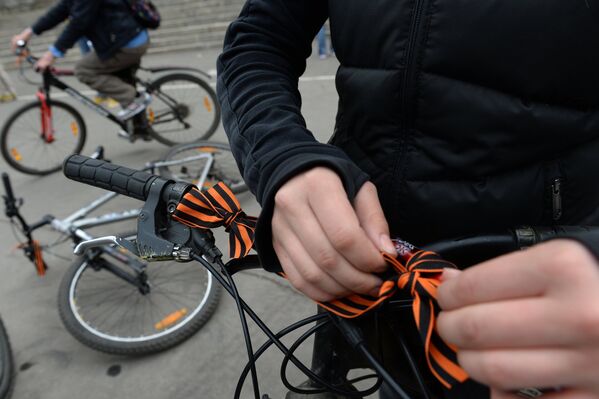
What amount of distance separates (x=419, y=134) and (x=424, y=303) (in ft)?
1.25

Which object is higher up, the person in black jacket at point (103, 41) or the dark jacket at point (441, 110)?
the dark jacket at point (441, 110)

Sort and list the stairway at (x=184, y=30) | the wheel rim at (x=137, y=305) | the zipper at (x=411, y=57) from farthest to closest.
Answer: the stairway at (x=184, y=30) < the wheel rim at (x=137, y=305) < the zipper at (x=411, y=57)

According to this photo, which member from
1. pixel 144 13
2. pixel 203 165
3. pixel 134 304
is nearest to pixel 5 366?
pixel 134 304

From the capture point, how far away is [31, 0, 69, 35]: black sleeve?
3532 mm

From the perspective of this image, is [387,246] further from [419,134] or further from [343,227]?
[419,134]

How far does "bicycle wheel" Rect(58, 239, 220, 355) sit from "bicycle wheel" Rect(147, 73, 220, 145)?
1989 millimetres

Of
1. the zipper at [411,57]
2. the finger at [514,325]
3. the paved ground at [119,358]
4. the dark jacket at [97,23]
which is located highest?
the zipper at [411,57]

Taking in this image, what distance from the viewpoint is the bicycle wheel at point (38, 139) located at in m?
3.85

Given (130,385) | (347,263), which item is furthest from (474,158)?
(130,385)

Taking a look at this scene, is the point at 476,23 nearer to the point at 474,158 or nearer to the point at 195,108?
the point at 474,158

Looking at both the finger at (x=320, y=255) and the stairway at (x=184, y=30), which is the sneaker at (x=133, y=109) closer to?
the finger at (x=320, y=255)

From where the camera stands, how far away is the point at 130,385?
2088mm

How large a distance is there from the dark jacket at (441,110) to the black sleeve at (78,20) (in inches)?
121

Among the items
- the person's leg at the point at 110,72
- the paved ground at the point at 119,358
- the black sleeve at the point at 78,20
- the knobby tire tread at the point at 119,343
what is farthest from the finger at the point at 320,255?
the person's leg at the point at 110,72
